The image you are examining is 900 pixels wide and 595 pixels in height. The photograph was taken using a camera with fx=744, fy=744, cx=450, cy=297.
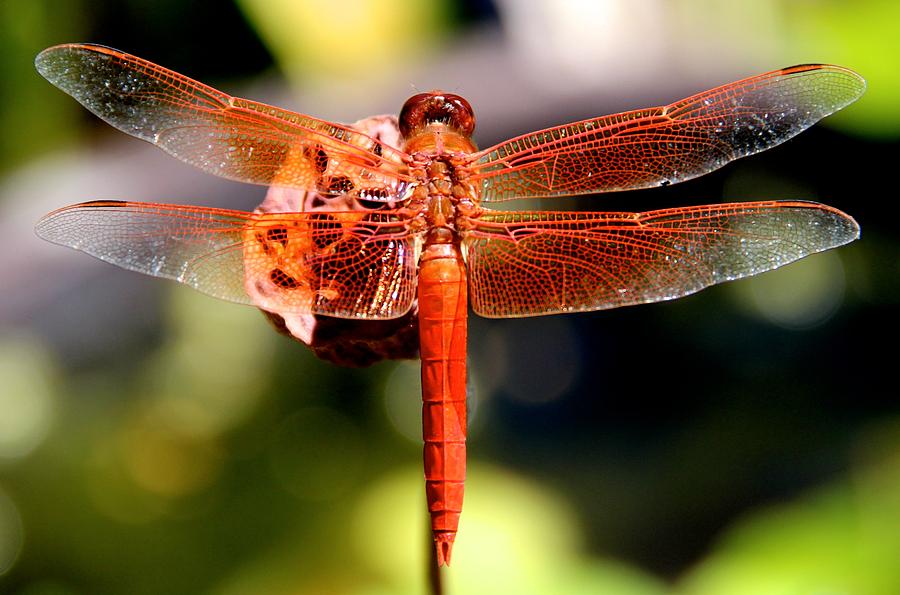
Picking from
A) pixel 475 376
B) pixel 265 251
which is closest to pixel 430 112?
pixel 265 251

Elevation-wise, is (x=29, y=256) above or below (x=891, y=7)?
below

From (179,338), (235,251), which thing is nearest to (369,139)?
(235,251)

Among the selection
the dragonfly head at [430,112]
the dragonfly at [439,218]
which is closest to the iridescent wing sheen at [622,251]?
the dragonfly at [439,218]

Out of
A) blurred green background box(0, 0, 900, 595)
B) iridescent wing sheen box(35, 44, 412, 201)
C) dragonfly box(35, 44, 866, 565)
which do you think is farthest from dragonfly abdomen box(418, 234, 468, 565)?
blurred green background box(0, 0, 900, 595)

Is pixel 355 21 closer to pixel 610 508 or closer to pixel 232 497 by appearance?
pixel 232 497

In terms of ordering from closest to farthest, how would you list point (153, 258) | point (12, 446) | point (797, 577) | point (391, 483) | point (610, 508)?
point (153, 258)
point (797, 577)
point (391, 483)
point (12, 446)
point (610, 508)

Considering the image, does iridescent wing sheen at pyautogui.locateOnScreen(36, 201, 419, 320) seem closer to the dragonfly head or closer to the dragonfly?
the dragonfly
